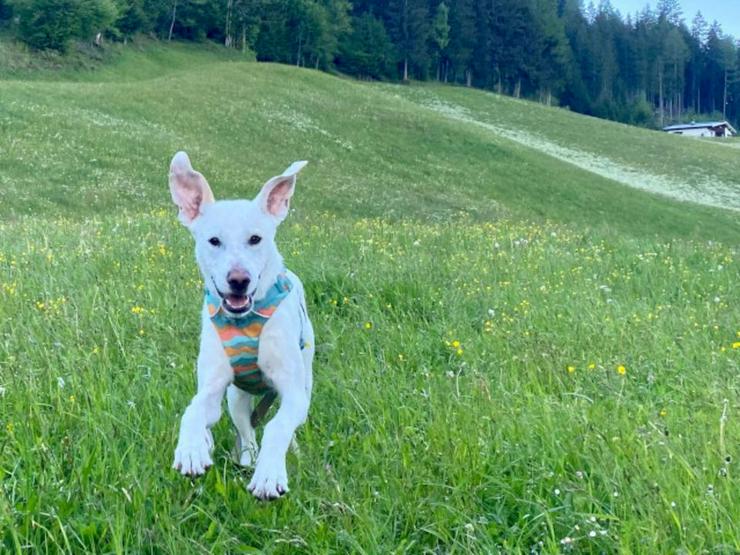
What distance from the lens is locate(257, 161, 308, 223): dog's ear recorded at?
4043 mm

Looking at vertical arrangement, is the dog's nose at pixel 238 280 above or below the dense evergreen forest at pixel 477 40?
below

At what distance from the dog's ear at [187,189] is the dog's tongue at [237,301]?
67 cm

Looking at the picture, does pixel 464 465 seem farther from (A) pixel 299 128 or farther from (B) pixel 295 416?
(A) pixel 299 128

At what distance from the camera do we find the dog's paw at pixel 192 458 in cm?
310

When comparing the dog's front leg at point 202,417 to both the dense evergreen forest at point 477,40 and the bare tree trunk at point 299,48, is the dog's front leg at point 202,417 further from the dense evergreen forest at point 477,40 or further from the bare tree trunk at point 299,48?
the bare tree trunk at point 299,48

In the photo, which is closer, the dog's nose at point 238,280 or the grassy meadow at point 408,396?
the grassy meadow at point 408,396

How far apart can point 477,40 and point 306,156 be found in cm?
7809

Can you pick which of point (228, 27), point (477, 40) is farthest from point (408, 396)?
point (477, 40)

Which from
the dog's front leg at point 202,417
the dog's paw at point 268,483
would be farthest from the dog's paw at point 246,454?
the dog's paw at point 268,483

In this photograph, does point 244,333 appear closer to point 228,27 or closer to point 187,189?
point 187,189

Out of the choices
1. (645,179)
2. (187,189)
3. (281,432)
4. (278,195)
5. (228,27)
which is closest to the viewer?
(281,432)

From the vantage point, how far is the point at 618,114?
114 meters

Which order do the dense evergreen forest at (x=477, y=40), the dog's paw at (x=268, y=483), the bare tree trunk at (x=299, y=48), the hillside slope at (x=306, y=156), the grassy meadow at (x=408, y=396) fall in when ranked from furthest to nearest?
the bare tree trunk at (x=299, y=48) → the dense evergreen forest at (x=477, y=40) → the hillside slope at (x=306, y=156) → the grassy meadow at (x=408, y=396) → the dog's paw at (x=268, y=483)

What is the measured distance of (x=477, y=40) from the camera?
103625 millimetres
